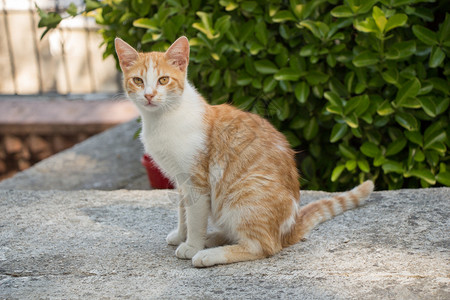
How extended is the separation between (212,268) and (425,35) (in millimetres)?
1999

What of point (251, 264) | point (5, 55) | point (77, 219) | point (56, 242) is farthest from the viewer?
point (5, 55)

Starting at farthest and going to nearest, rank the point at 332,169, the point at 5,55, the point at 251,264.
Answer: the point at 5,55 < the point at 332,169 < the point at 251,264

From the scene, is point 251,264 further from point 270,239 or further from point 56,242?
point 56,242

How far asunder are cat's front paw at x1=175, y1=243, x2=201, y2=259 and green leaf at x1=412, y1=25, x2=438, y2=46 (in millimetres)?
1925

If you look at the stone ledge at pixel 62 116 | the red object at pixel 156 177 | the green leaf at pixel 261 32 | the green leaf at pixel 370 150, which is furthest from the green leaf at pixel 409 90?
the stone ledge at pixel 62 116

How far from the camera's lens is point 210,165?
2541mm

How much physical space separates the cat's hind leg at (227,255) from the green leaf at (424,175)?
143 centimetres

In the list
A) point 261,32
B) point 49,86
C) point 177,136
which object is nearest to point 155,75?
point 177,136

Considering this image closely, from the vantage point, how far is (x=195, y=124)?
2.56 metres

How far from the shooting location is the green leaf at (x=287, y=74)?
11.4ft

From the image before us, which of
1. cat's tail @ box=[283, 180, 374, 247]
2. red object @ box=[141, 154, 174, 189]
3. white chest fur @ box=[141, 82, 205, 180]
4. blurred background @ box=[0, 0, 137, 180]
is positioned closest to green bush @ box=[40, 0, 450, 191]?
cat's tail @ box=[283, 180, 374, 247]

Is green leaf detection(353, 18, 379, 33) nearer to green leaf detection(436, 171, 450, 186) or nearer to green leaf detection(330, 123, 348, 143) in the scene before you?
green leaf detection(330, 123, 348, 143)

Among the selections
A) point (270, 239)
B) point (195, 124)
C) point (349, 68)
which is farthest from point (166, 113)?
point (349, 68)

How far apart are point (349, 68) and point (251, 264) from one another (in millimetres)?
1717
